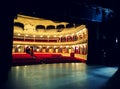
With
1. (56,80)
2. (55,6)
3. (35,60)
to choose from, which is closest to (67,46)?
(35,60)

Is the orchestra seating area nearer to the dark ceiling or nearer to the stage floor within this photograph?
the stage floor

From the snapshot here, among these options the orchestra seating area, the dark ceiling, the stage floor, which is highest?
the dark ceiling

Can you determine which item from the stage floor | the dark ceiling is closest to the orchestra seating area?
the stage floor

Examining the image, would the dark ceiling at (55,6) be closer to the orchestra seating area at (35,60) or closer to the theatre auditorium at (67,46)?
the theatre auditorium at (67,46)

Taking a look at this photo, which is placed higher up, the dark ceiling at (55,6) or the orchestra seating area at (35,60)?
A: the dark ceiling at (55,6)

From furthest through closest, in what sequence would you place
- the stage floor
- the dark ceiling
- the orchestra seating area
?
the orchestra seating area → the dark ceiling → the stage floor

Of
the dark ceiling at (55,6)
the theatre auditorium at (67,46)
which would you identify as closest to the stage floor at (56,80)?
the theatre auditorium at (67,46)

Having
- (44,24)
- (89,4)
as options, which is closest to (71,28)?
(44,24)

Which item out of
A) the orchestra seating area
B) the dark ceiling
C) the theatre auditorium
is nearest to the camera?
the theatre auditorium

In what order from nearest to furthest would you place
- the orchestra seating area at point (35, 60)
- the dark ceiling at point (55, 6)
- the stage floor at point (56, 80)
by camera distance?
the stage floor at point (56, 80) → the dark ceiling at point (55, 6) → the orchestra seating area at point (35, 60)

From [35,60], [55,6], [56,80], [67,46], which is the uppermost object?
[55,6]

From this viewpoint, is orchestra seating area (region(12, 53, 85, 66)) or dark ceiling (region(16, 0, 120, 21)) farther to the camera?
orchestra seating area (region(12, 53, 85, 66))

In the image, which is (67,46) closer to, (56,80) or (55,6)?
(55,6)

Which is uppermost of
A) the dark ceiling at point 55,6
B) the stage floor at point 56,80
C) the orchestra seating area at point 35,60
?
the dark ceiling at point 55,6
